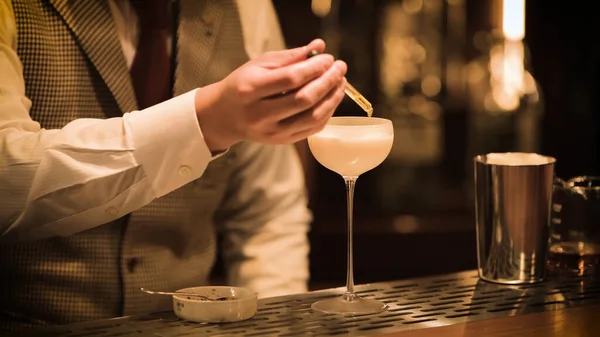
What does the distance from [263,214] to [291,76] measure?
3.37 ft

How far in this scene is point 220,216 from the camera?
2.45m

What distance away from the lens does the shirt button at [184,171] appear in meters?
1.71

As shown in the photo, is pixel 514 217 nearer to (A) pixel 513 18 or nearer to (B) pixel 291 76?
(B) pixel 291 76

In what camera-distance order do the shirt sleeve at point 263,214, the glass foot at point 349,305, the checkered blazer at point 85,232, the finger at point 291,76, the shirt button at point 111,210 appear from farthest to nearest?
the shirt sleeve at point 263,214, the checkered blazer at point 85,232, the shirt button at point 111,210, the glass foot at point 349,305, the finger at point 291,76

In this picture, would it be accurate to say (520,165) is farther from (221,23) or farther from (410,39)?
(410,39)

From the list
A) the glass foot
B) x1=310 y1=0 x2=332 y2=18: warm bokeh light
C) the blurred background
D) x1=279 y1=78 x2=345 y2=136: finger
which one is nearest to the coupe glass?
the glass foot

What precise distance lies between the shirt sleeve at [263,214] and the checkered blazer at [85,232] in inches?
9.1

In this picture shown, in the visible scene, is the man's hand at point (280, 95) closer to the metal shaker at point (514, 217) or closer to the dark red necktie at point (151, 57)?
the metal shaker at point (514, 217)

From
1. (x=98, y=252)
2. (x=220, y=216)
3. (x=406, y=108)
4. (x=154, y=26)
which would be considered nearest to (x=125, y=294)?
(x=98, y=252)

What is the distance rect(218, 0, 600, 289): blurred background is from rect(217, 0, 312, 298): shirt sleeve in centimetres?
171

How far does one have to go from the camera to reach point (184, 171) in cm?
172

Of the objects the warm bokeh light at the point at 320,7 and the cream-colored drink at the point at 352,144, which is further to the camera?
the warm bokeh light at the point at 320,7

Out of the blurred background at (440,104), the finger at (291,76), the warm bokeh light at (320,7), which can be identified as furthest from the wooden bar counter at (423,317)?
the warm bokeh light at (320,7)

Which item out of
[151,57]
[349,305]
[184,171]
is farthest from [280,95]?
[151,57]
